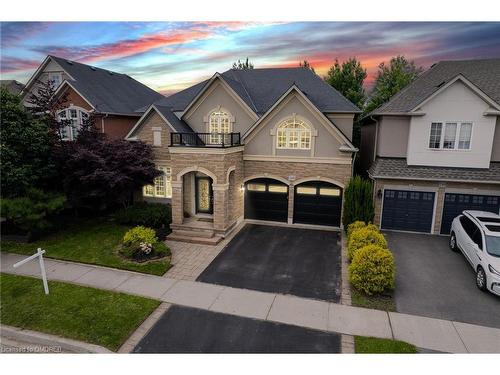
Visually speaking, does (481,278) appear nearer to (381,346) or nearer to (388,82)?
(381,346)

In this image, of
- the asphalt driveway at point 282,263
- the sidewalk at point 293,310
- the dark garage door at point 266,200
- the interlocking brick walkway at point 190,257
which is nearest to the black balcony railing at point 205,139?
the dark garage door at point 266,200

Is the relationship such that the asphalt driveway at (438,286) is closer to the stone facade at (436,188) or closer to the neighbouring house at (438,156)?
the stone facade at (436,188)

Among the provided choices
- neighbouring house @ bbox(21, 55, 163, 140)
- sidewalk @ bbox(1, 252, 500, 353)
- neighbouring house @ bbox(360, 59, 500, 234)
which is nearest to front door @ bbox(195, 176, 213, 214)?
sidewalk @ bbox(1, 252, 500, 353)

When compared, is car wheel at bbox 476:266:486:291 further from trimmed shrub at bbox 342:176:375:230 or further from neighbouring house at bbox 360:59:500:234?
neighbouring house at bbox 360:59:500:234

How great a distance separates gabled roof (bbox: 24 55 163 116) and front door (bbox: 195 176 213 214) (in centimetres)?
823

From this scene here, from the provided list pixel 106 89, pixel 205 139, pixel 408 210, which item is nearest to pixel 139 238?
pixel 205 139

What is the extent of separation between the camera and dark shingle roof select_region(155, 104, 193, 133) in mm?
17828

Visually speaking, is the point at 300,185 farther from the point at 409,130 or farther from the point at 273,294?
the point at 273,294

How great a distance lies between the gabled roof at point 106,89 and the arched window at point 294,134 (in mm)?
11020

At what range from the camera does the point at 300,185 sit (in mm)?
17250

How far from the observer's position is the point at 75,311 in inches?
355

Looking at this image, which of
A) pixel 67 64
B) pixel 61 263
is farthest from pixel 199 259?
pixel 67 64

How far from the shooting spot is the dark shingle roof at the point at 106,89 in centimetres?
2048

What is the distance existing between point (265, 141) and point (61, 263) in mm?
11299
